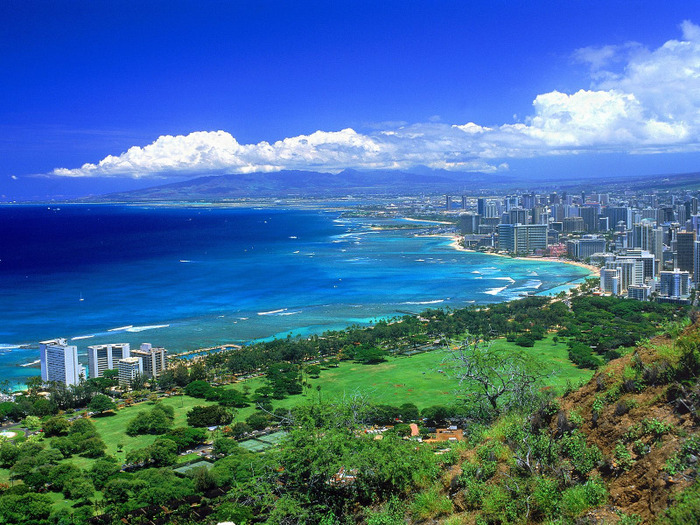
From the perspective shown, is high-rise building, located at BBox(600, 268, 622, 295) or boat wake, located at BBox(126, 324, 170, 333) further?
high-rise building, located at BBox(600, 268, 622, 295)

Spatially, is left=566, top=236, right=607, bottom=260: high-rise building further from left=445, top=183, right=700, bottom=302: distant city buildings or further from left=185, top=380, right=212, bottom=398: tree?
left=185, top=380, right=212, bottom=398: tree

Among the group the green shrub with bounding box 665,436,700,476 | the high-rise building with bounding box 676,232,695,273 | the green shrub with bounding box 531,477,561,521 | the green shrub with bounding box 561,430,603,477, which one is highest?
the green shrub with bounding box 665,436,700,476

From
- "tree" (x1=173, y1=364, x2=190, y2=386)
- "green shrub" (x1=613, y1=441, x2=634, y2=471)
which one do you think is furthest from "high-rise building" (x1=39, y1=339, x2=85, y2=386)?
"green shrub" (x1=613, y1=441, x2=634, y2=471)

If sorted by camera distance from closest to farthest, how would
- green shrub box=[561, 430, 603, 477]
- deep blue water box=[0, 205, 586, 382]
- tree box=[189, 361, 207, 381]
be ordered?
green shrub box=[561, 430, 603, 477]
tree box=[189, 361, 207, 381]
deep blue water box=[0, 205, 586, 382]

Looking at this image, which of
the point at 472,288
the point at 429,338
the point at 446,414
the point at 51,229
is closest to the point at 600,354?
the point at 429,338

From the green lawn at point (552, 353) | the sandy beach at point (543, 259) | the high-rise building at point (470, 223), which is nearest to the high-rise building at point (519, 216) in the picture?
the high-rise building at point (470, 223)

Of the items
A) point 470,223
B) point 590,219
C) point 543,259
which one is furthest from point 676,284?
point 590,219

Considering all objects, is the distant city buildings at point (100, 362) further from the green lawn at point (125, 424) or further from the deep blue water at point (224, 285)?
the green lawn at point (125, 424)
